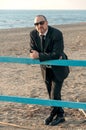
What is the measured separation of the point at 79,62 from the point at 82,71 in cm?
502

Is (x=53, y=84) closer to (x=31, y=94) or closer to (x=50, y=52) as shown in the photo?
(x=50, y=52)

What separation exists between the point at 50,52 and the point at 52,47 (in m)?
0.09

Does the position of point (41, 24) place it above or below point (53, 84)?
above

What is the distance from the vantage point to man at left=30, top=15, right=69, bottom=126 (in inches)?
218

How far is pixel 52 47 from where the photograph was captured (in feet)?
18.5

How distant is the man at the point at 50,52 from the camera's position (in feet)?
18.2

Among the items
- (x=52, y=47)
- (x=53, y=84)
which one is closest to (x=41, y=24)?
(x=52, y=47)

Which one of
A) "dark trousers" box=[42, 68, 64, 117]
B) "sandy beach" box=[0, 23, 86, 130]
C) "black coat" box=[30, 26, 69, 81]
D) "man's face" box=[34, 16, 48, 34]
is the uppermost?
"man's face" box=[34, 16, 48, 34]

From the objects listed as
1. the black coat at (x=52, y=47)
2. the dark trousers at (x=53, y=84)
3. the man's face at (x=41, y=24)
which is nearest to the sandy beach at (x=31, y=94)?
the dark trousers at (x=53, y=84)

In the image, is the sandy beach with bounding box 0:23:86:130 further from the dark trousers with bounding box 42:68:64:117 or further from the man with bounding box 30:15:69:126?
the dark trousers with bounding box 42:68:64:117

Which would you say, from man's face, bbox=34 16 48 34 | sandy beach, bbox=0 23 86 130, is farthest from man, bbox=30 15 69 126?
sandy beach, bbox=0 23 86 130

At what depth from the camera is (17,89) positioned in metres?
8.47

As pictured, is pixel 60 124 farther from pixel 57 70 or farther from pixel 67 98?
pixel 67 98

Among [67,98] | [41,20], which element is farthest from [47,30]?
[67,98]
